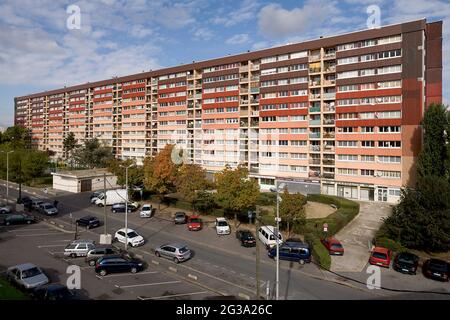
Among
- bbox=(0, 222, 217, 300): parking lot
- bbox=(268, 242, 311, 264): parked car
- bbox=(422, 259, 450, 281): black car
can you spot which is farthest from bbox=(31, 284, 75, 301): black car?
bbox=(422, 259, 450, 281): black car

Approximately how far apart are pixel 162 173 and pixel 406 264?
32.4 meters

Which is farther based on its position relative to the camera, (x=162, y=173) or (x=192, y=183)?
(x=162, y=173)

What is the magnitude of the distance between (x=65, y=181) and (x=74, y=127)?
5589 cm

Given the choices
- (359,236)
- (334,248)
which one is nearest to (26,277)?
(334,248)

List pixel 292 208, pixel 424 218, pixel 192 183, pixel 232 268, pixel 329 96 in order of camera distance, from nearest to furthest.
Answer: pixel 232 268
pixel 424 218
pixel 292 208
pixel 192 183
pixel 329 96

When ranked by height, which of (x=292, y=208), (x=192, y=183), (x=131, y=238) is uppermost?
(x=192, y=183)

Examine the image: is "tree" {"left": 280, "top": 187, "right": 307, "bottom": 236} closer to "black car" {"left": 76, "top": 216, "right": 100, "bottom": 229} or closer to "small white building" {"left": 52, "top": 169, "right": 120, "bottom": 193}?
"black car" {"left": 76, "top": 216, "right": 100, "bottom": 229}

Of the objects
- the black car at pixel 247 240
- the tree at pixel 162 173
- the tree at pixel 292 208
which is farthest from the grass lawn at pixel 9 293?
the tree at pixel 162 173

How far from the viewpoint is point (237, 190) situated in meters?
39.8

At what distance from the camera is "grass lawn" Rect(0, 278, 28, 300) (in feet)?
67.1

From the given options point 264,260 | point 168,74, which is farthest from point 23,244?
point 168,74

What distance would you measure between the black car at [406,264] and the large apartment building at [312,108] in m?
25.6

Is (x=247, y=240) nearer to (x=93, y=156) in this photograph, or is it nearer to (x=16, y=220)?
(x=16, y=220)
